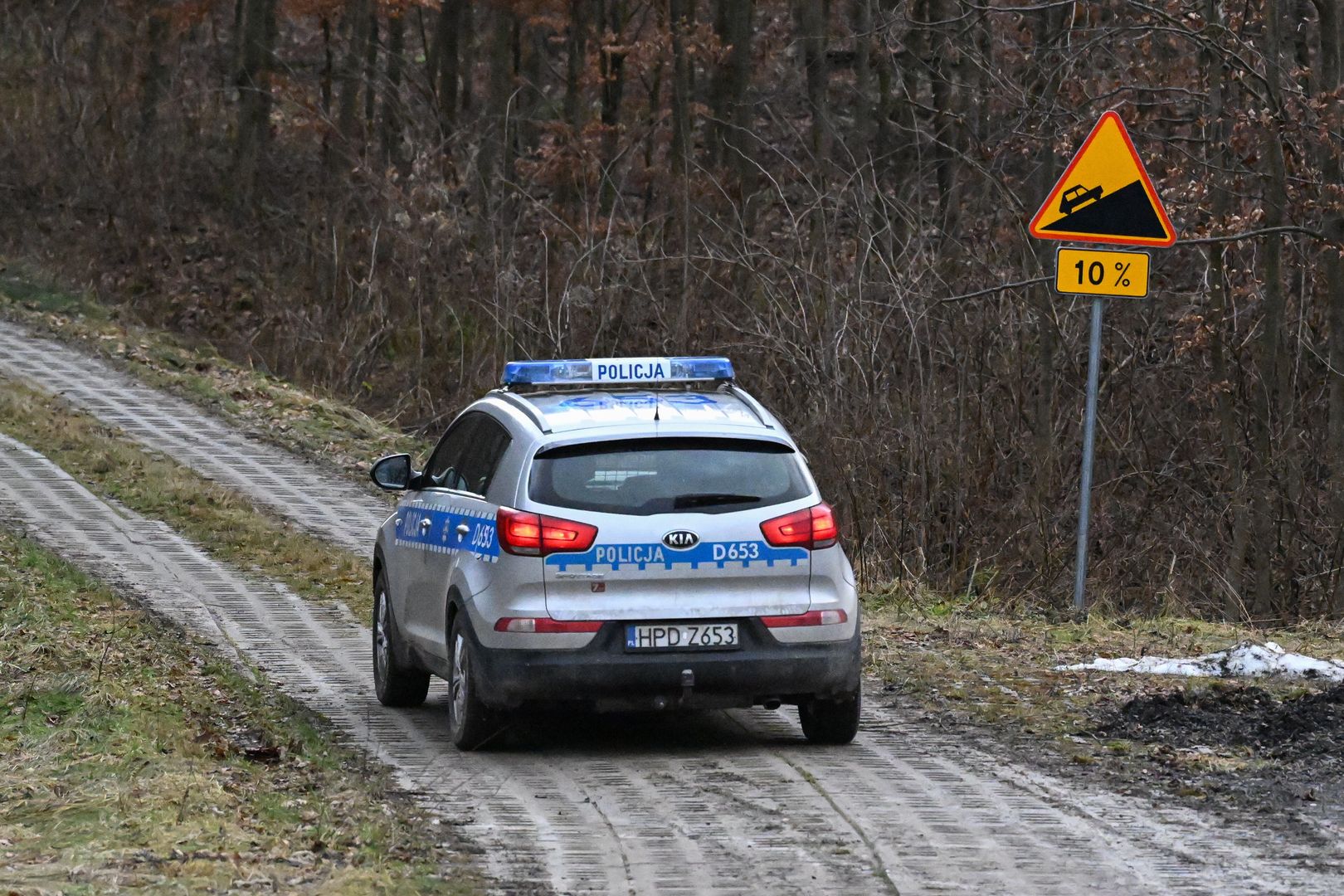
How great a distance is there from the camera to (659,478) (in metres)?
8.36

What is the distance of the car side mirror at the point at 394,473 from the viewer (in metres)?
9.84

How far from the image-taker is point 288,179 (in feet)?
120

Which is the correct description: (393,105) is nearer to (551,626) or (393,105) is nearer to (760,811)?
(551,626)

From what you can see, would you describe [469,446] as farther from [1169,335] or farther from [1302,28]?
[1302,28]

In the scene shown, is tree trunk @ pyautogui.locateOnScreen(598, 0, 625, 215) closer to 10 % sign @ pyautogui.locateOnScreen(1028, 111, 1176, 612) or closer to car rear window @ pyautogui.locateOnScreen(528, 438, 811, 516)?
10 % sign @ pyautogui.locateOnScreen(1028, 111, 1176, 612)

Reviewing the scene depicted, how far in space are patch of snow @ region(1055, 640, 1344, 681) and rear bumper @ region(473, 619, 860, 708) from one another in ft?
8.32

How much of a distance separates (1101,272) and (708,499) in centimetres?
442

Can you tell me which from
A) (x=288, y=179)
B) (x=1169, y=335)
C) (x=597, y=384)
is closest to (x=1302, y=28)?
(x=1169, y=335)

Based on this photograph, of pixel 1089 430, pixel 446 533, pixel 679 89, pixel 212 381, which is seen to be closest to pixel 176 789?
pixel 446 533

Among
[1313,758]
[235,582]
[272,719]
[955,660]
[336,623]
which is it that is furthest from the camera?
[235,582]

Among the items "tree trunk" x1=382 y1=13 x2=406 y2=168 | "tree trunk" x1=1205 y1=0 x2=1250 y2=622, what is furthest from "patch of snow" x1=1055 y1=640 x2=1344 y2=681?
"tree trunk" x1=382 y1=13 x2=406 y2=168

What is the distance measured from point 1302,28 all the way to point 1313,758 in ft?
45.4

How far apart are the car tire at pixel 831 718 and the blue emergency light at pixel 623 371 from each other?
162 centimetres

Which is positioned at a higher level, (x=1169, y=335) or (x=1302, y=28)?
(x=1302, y=28)
